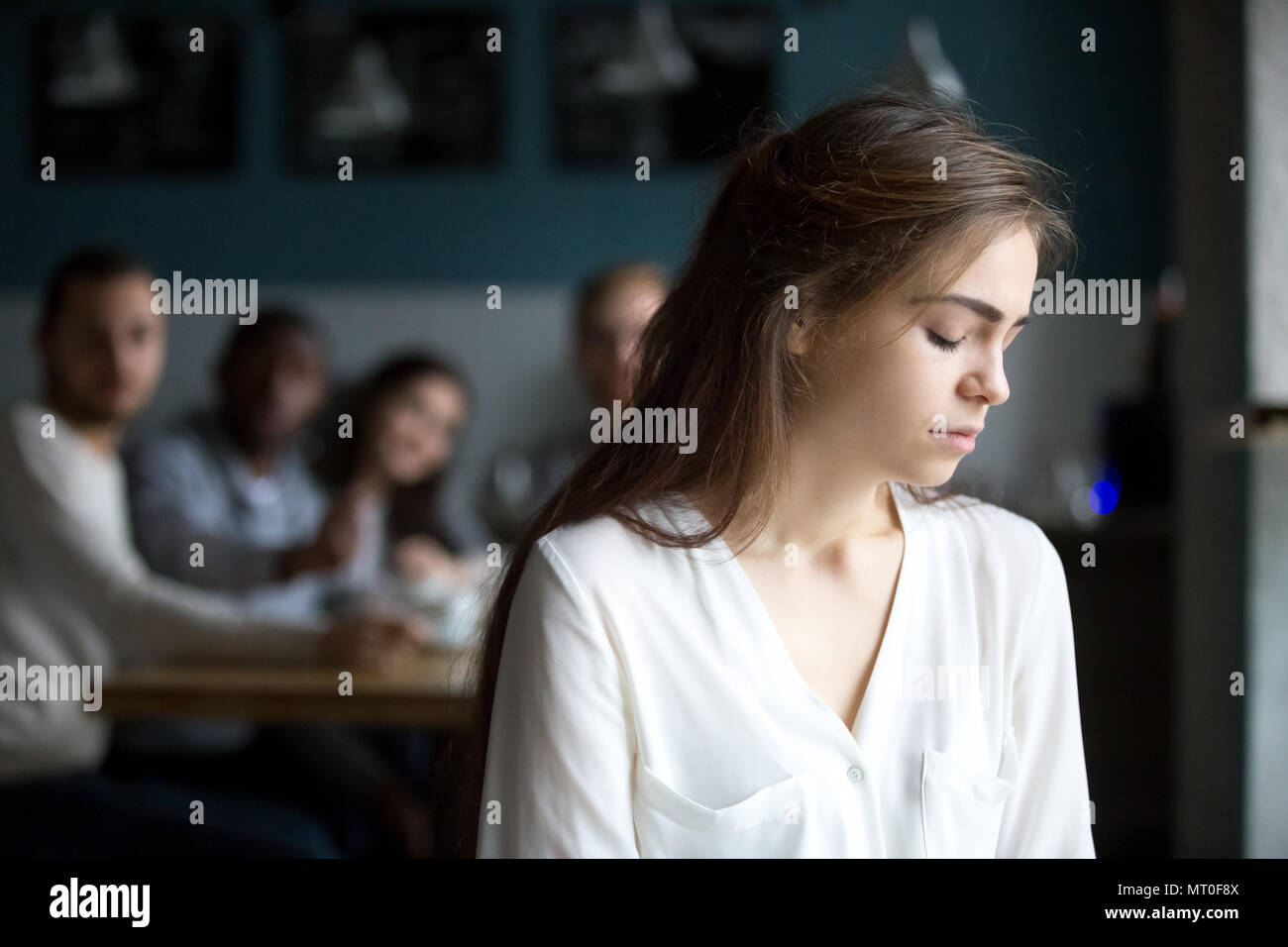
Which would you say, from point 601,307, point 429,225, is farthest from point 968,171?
point 429,225

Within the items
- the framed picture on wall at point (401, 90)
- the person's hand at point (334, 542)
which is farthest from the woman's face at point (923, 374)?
the framed picture on wall at point (401, 90)

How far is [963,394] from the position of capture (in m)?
0.72

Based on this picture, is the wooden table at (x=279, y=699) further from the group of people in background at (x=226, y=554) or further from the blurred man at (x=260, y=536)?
the blurred man at (x=260, y=536)

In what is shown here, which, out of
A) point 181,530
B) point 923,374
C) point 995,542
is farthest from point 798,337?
point 181,530

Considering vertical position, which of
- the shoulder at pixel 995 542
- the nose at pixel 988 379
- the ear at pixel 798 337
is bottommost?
the shoulder at pixel 995 542

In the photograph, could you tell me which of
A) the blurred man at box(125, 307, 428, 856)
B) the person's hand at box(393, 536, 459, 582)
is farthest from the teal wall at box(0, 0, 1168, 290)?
the person's hand at box(393, 536, 459, 582)

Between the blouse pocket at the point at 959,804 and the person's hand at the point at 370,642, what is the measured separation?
38.9 inches

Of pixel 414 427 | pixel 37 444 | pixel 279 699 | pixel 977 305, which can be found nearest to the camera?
pixel 977 305

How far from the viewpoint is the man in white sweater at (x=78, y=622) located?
1.54 m

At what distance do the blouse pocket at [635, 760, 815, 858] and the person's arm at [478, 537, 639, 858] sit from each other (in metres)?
0.02

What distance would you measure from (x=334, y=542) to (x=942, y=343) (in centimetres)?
167

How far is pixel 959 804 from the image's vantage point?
2.49 ft

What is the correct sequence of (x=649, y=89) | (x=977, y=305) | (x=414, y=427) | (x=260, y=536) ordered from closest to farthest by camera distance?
1. (x=977, y=305)
2. (x=260, y=536)
3. (x=414, y=427)
4. (x=649, y=89)

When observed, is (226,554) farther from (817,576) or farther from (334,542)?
(817,576)
